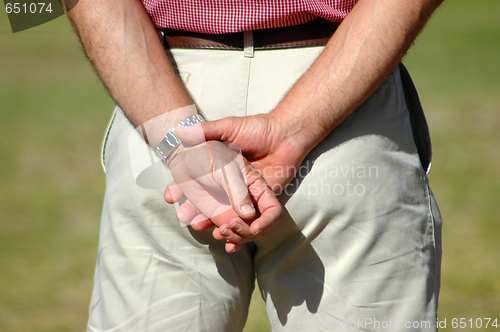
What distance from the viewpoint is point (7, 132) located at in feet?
19.8

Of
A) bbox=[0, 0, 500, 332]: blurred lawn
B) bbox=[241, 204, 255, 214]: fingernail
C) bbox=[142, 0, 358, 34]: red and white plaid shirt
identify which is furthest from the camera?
bbox=[0, 0, 500, 332]: blurred lawn

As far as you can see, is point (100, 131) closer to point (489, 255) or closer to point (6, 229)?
point (6, 229)

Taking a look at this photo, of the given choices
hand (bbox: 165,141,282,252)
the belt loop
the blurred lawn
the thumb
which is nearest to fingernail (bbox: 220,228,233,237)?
hand (bbox: 165,141,282,252)

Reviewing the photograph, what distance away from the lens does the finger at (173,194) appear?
106 cm

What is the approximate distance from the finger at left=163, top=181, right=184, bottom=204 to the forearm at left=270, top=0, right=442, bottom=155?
30 centimetres

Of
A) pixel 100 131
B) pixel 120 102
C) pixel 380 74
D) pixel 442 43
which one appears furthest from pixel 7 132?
pixel 442 43

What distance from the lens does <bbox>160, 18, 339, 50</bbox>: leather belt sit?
112cm

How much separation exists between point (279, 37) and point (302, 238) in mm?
528

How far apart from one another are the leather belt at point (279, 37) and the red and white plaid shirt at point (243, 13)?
2cm

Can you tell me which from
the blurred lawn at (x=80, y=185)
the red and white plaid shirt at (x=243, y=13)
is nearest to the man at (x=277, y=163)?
the red and white plaid shirt at (x=243, y=13)

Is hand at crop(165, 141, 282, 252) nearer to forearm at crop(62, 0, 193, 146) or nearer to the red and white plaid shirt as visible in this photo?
forearm at crop(62, 0, 193, 146)

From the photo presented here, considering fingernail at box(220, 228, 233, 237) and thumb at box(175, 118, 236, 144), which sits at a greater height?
thumb at box(175, 118, 236, 144)

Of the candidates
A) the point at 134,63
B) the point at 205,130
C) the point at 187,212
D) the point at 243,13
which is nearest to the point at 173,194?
the point at 187,212

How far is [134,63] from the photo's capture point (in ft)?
3.56
